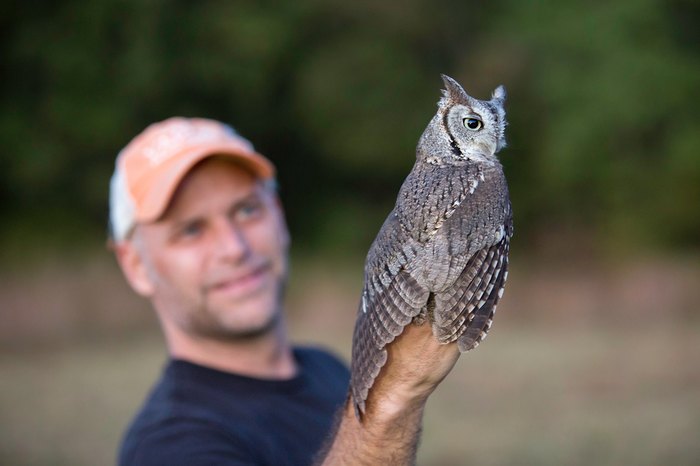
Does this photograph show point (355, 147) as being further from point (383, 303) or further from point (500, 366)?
point (383, 303)

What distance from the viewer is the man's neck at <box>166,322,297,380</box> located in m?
2.41

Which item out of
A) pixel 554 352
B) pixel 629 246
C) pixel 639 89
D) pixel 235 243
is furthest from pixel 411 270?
pixel 629 246

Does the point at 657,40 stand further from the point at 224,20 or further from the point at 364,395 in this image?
the point at 364,395

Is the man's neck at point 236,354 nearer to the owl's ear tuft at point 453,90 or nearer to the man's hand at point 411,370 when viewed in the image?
the man's hand at point 411,370

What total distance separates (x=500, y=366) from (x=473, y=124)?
7984 millimetres

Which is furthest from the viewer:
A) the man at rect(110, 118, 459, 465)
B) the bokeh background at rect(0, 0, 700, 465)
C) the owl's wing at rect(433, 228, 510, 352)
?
the bokeh background at rect(0, 0, 700, 465)

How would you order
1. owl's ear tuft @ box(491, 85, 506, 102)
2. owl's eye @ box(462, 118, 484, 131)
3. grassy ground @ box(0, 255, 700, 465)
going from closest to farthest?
owl's eye @ box(462, 118, 484, 131)
owl's ear tuft @ box(491, 85, 506, 102)
grassy ground @ box(0, 255, 700, 465)

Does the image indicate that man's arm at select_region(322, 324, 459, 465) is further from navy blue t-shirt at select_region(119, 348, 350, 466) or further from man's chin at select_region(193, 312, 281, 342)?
man's chin at select_region(193, 312, 281, 342)

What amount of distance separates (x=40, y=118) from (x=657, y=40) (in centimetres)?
853

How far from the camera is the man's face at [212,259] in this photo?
7.85 feet

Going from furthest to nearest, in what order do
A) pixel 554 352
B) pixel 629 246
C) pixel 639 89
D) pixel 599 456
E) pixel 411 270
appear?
pixel 629 246
pixel 639 89
pixel 554 352
pixel 599 456
pixel 411 270

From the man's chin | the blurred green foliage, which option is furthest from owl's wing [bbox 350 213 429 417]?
the blurred green foliage

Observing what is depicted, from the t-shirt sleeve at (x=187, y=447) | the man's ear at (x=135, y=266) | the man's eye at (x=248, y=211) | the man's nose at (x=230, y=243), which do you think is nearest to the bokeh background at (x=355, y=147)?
the man's ear at (x=135, y=266)

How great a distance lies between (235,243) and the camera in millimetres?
2422
